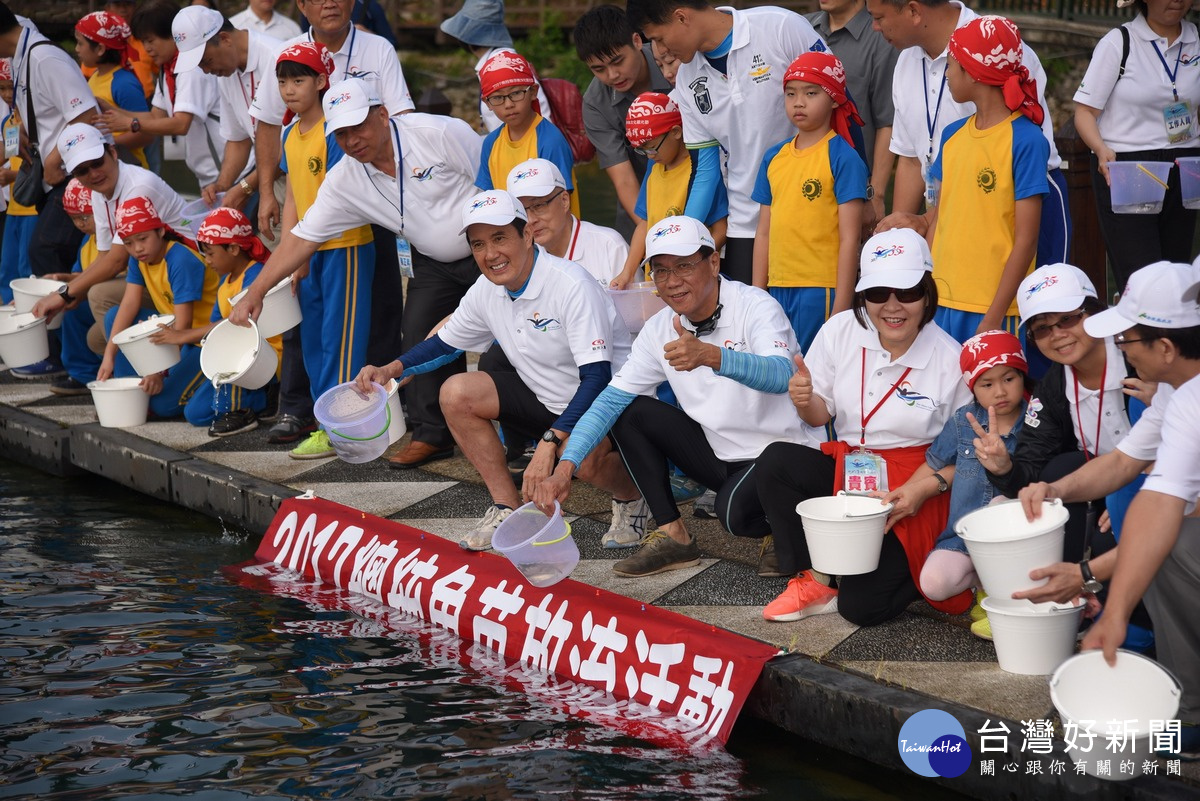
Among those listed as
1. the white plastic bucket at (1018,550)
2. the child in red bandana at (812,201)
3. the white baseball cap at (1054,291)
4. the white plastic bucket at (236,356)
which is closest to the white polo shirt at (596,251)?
the child in red bandana at (812,201)

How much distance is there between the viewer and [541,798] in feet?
12.6

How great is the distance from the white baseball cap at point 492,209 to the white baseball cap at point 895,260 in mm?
1383

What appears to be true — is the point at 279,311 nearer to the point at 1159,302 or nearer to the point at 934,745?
the point at 934,745

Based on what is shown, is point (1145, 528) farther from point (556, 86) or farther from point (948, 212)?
point (556, 86)

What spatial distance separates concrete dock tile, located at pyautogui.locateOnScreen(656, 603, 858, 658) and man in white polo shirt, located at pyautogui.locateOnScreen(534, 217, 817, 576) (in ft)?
1.18

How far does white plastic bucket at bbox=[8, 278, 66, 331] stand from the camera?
331 inches

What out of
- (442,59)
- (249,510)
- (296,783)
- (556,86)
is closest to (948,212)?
(556,86)

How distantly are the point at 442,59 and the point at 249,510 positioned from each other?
62.4 ft

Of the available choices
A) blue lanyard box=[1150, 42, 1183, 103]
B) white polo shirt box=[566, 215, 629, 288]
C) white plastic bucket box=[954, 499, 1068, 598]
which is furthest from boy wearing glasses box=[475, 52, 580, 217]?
white plastic bucket box=[954, 499, 1068, 598]

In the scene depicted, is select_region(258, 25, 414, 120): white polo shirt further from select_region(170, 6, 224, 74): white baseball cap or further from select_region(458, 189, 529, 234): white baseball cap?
select_region(458, 189, 529, 234): white baseball cap

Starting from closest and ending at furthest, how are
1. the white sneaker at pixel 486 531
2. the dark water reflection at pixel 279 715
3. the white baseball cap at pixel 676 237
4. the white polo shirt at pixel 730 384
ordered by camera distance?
1. the dark water reflection at pixel 279 715
2. the white baseball cap at pixel 676 237
3. the white polo shirt at pixel 730 384
4. the white sneaker at pixel 486 531

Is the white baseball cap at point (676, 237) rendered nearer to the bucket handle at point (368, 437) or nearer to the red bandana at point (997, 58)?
the red bandana at point (997, 58)

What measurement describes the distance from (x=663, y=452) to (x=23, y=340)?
480 cm

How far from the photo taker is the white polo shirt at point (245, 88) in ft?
25.4
